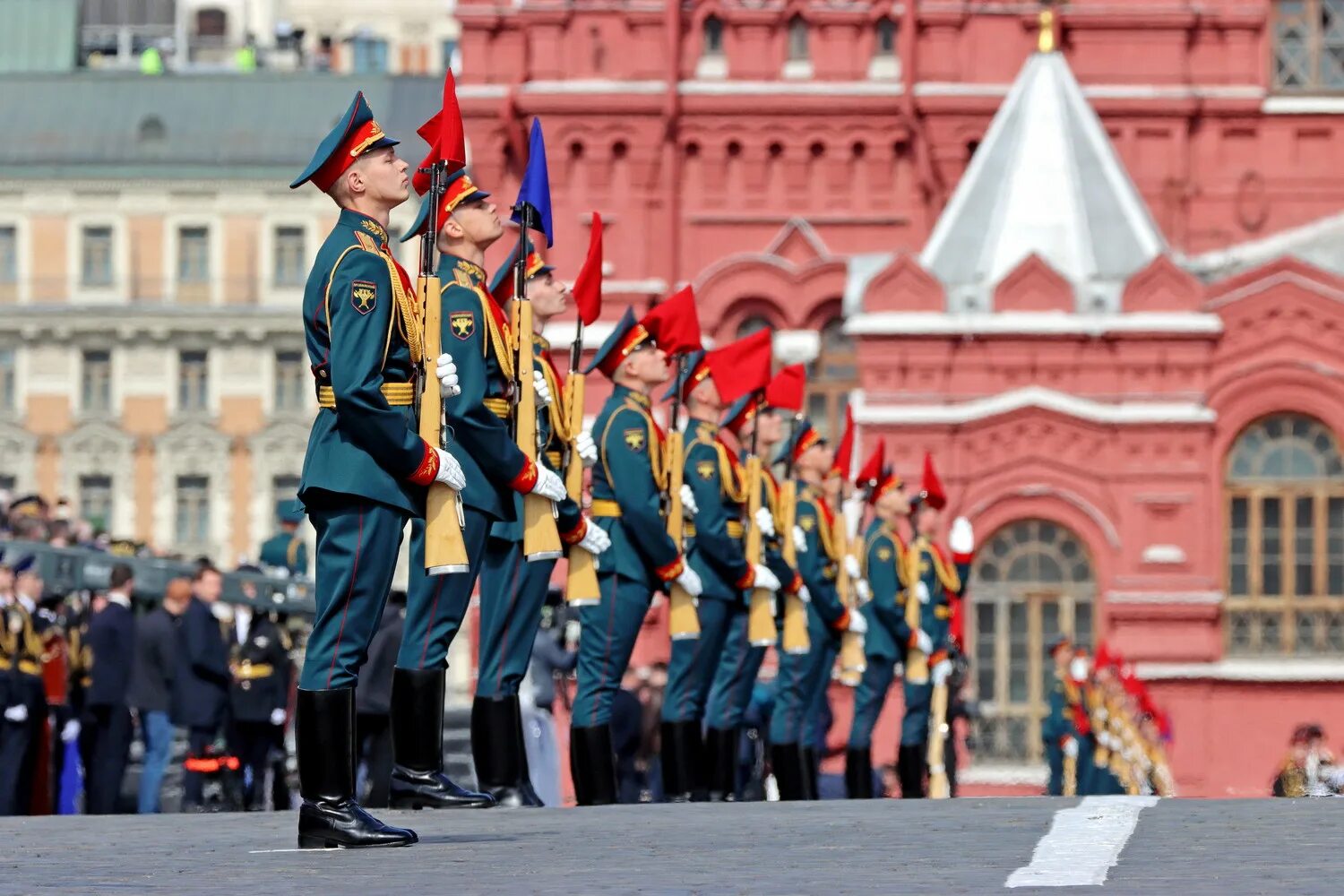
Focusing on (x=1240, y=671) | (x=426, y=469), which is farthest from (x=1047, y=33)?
(x=426, y=469)

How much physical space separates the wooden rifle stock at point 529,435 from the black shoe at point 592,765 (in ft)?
4.31

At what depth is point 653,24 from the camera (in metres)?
32.6

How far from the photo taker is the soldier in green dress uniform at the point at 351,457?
8484 millimetres

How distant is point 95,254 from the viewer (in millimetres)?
55875

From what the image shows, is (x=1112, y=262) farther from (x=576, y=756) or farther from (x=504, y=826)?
(x=504, y=826)

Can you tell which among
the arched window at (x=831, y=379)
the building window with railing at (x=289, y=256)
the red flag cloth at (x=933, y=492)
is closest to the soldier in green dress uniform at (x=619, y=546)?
the red flag cloth at (x=933, y=492)

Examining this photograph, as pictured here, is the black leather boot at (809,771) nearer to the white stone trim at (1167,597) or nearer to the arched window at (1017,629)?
the arched window at (1017,629)

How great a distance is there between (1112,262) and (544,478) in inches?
799

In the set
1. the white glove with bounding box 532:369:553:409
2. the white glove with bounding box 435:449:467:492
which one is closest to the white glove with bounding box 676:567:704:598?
the white glove with bounding box 532:369:553:409

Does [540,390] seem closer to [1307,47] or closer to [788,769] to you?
[788,769]

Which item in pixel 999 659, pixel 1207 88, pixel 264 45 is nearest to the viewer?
pixel 999 659

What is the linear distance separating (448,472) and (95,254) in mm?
47947

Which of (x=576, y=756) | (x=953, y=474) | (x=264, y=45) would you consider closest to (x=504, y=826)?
(x=576, y=756)

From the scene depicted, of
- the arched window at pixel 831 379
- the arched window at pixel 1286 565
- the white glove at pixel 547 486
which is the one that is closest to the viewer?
the white glove at pixel 547 486
